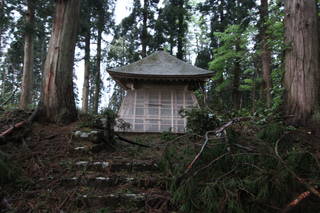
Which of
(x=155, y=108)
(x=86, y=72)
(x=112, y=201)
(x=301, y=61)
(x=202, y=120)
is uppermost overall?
(x=86, y=72)

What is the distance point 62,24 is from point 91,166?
157 inches

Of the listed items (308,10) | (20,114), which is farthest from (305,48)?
(20,114)

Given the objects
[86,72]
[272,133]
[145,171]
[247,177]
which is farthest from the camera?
[86,72]

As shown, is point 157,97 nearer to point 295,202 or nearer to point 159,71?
point 159,71

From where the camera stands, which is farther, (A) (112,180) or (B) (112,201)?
(A) (112,180)

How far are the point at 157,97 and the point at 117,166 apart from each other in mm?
6581

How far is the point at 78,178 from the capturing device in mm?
3396

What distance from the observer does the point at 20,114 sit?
17.7ft

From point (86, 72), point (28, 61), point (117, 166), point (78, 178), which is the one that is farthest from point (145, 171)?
point (86, 72)

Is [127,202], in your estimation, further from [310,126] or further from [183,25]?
[183,25]

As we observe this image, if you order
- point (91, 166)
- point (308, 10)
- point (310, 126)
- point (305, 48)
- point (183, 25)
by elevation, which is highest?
point (183, 25)

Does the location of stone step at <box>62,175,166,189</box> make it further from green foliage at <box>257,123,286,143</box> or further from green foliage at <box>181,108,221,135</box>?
green foliage at <box>181,108,221,135</box>

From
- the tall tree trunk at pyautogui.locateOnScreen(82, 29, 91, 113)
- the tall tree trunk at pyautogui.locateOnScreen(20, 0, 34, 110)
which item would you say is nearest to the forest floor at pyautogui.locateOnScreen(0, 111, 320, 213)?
the tall tree trunk at pyautogui.locateOnScreen(20, 0, 34, 110)

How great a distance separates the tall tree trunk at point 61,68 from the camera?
5.43m
